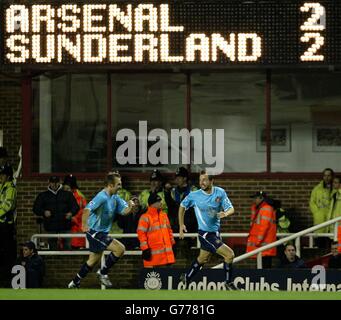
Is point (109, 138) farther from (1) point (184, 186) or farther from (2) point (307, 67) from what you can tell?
(2) point (307, 67)

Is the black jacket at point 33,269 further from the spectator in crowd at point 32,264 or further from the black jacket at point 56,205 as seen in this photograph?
the black jacket at point 56,205

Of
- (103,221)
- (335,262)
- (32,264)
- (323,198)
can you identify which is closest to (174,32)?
(103,221)

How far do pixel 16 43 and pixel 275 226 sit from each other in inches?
192

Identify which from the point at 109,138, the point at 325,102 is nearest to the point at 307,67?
the point at 325,102

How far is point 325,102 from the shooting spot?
2494cm

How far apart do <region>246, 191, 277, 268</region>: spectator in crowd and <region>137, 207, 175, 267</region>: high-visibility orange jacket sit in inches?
63.0

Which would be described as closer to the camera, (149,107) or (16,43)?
(16,43)

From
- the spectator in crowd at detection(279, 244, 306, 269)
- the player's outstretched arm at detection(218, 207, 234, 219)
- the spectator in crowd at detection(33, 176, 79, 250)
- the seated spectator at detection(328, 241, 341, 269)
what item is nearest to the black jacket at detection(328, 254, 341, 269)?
the seated spectator at detection(328, 241, 341, 269)

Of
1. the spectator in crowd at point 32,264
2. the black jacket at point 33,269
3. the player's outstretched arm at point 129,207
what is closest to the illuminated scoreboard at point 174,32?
the player's outstretched arm at point 129,207

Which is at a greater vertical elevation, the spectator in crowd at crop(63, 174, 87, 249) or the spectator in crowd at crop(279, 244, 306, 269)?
the spectator in crowd at crop(63, 174, 87, 249)

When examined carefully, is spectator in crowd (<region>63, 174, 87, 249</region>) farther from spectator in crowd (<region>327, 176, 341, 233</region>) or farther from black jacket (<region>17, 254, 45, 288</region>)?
spectator in crowd (<region>327, 176, 341, 233</region>)

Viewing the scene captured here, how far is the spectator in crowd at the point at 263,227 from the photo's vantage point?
2336 centimetres

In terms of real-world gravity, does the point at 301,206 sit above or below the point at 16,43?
below

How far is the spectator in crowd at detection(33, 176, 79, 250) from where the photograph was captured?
78.2 feet
